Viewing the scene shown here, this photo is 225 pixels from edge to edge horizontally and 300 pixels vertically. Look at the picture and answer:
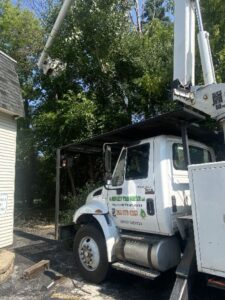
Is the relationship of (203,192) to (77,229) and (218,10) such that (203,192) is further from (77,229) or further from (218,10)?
(218,10)

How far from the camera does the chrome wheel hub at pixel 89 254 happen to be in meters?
7.09

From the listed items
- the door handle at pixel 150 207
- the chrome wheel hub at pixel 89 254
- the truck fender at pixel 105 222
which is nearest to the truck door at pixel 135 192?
the door handle at pixel 150 207

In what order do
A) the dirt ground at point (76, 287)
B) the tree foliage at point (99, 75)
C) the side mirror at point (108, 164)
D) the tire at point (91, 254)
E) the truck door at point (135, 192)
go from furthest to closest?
the tree foliage at point (99, 75)
the tire at point (91, 254)
the side mirror at point (108, 164)
the dirt ground at point (76, 287)
the truck door at point (135, 192)

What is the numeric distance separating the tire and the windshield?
1.97m

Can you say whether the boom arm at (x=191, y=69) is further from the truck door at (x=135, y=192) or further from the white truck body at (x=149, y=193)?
the truck door at (x=135, y=192)

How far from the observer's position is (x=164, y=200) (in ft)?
19.9

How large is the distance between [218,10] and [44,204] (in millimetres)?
12819

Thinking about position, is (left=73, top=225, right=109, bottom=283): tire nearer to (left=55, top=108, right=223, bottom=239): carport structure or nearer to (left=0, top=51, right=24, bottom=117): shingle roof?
(left=55, top=108, right=223, bottom=239): carport structure

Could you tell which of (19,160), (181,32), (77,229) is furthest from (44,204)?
(181,32)

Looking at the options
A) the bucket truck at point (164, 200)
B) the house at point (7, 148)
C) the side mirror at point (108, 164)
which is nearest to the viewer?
the bucket truck at point (164, 200)

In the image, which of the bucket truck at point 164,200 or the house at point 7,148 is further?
the house at point 7,148

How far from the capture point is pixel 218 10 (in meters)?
10.2

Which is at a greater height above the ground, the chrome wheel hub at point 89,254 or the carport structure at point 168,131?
the carport structure at point 168,131

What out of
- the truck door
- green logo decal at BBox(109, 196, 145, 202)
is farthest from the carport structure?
green logo decal at BBox(109, 196, 145, 202)
